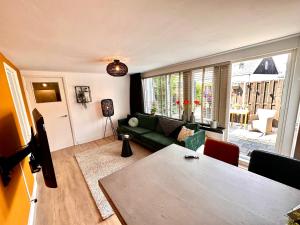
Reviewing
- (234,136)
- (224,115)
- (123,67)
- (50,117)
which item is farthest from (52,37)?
(234,136)

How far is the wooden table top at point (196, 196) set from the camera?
808 millimetres

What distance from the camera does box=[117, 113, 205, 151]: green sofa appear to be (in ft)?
9.21

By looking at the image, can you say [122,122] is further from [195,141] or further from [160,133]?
[195,141]

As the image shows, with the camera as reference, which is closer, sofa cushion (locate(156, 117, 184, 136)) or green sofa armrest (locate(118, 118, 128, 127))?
sofa cushion (locate(156, 117, 184, 136))

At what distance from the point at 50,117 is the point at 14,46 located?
2369 mm

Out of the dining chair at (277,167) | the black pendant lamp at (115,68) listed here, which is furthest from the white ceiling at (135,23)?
the dining chair at (277,167)

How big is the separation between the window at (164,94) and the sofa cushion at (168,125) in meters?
0.53

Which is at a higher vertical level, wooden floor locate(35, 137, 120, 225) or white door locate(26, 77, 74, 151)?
white door locate(26, 77, 74, 151)

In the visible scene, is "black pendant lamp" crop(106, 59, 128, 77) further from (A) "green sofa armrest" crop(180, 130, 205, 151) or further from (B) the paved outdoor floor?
(B) the paved outdoor floor

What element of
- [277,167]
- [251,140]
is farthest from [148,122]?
[277,167]

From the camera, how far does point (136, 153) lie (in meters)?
3.28

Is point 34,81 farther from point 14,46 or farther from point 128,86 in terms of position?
point 128,86

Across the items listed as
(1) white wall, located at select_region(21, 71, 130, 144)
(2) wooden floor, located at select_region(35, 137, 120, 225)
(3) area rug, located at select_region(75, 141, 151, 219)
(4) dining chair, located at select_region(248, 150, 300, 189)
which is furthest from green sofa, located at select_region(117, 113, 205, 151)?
(2) wooden floor, located at select_region(35, 137, 120, 225)

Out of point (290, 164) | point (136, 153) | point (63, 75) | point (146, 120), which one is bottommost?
point (136, 153)
